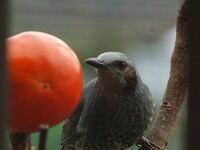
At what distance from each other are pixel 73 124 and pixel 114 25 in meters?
8.05

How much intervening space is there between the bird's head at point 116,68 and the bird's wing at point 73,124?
187 mm

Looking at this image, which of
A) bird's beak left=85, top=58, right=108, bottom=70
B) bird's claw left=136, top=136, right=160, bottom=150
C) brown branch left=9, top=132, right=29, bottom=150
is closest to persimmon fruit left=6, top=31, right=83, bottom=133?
brown branch left=9, top=132, right=29, bottom=150

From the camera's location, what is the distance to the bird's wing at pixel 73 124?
6.64 feet

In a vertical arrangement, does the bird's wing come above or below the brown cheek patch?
below

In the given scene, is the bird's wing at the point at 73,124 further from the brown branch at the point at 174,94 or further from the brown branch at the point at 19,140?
the brown branch at the point at 19,140

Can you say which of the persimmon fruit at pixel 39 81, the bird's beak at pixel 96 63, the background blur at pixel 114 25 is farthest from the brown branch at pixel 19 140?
the background blur at pixel 114 25

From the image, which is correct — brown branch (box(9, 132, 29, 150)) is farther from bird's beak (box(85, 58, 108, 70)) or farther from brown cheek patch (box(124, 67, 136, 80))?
brown cheek patch (box(124, 67, 136, 80))

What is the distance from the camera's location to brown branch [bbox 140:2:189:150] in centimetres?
194

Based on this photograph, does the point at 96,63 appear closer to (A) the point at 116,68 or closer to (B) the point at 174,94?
(A) the point at 116,68

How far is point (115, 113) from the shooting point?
6.21ft

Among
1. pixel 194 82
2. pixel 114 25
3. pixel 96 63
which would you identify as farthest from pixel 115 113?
pixel 114 25

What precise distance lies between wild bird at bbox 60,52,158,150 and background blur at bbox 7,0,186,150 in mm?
6096

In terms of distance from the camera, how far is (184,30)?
193cm

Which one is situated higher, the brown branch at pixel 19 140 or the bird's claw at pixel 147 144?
the brown branch at pixel 19 140
